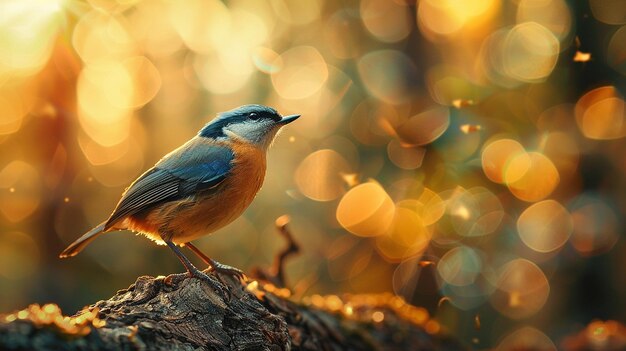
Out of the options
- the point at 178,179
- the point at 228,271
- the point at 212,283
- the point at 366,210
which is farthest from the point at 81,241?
the point at 366,210

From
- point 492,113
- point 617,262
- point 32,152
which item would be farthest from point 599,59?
point 32,152

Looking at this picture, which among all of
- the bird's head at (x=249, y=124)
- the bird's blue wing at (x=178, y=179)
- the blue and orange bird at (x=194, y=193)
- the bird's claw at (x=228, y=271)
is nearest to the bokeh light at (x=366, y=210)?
the bird's head at (x=249, y=124)

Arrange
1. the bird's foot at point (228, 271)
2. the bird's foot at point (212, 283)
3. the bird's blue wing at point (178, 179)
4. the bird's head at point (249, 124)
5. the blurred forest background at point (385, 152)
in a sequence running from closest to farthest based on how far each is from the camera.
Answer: the bird's foot at point (212, 283) < the bird's foot at point (228, 271) < the bird's blue wing at point (178, 179) < the bird's head at point (249, 124) < the blurred forest background at point (385, 152)

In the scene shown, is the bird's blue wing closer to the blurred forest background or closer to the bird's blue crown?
the bird's blue crown

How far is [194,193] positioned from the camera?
3441 mm

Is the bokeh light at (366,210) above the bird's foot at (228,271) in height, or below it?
below

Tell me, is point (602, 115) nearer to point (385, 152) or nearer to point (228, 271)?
point (385, 152)

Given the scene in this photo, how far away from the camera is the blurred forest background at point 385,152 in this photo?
17.9ft

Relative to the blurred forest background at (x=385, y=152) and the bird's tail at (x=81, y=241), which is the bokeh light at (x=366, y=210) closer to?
the blurred forest background at (x=385, y=152)

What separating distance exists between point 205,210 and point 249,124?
758 mm

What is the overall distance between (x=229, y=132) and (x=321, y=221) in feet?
9.01

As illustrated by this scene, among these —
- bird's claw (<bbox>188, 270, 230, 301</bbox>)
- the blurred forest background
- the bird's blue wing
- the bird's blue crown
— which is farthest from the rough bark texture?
the blurred forest background

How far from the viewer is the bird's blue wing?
11.4 feet

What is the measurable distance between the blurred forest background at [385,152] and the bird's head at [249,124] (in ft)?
4.60
